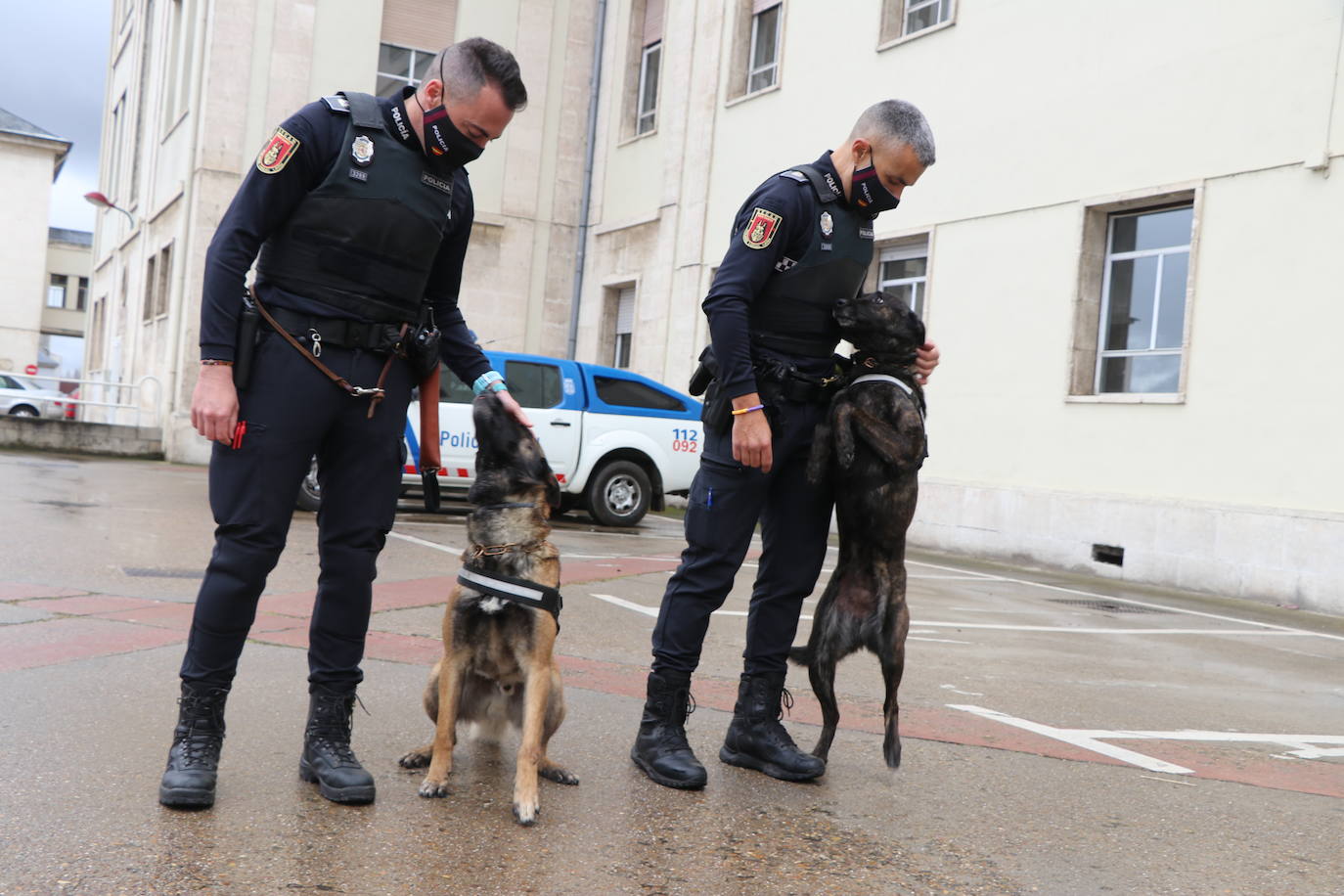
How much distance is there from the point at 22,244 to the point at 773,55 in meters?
48.4

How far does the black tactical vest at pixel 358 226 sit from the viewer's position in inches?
127

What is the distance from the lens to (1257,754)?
4.60 m

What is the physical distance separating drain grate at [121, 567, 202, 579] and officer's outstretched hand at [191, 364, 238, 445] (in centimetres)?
451

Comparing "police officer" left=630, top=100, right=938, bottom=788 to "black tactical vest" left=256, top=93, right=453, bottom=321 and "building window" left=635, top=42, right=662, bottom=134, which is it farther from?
"building window" left=635, top=42, right=662, bottom=134

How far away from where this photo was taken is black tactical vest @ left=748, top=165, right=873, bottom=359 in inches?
150

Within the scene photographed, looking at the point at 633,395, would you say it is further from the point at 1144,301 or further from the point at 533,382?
the point at 1144,301

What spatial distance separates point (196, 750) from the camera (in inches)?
124

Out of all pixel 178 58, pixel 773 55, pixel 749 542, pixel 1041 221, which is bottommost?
pixel 749 542

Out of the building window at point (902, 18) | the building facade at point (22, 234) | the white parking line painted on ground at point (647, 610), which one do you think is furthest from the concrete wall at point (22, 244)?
the white parking line painted on ground at point (647, 610)

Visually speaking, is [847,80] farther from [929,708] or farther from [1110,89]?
[929,708]

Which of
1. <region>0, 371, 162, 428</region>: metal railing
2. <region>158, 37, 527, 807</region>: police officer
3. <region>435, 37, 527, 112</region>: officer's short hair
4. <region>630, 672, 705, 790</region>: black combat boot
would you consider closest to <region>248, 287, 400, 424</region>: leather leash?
<region>158, 37, 527, 807</region>: police officer

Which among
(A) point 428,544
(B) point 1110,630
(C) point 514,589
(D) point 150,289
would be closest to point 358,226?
(C) point 514,589

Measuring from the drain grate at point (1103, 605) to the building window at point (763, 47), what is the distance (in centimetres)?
1055

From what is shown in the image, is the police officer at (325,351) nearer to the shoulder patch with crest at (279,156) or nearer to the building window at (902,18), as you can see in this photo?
the shoulder patch with crest at (279,156)
